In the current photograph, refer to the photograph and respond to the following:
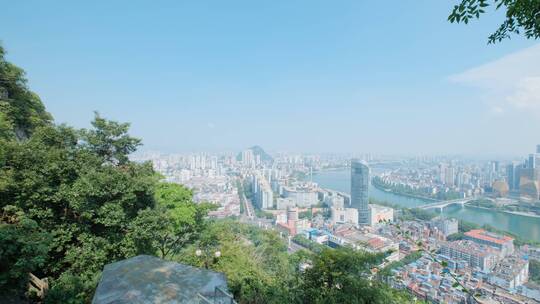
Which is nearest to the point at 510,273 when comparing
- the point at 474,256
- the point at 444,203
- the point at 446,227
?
the point at 474,256

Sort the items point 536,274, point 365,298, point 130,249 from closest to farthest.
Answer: point 365,298 → point 130,249 → point 536,274

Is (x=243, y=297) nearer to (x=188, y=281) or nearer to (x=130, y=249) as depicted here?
(x=188, y=281)

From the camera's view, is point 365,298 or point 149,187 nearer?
point 365,298

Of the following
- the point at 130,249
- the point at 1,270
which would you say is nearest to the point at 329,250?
the point at 130,249

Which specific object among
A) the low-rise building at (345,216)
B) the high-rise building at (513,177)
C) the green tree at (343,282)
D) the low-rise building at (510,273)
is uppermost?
the green tree at (343,282)

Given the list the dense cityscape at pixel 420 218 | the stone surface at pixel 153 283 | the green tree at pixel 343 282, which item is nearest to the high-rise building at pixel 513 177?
the dense cityscape at pixel 420 218

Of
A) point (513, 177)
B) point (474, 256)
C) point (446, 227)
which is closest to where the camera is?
point (474, 256)

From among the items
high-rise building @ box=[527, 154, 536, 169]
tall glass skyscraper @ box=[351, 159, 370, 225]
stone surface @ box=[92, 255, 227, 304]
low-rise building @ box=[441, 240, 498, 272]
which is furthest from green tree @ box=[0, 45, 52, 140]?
high-rise building @ box=[527, 154, 536, 169]

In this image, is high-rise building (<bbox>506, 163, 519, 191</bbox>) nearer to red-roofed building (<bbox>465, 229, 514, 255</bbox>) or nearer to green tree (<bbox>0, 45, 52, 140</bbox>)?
red-roofed building (<bbox>465, 229, 514, 255</bbox>)

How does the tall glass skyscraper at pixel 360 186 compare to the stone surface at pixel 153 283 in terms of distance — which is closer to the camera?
the stone surface at pixel 153 283

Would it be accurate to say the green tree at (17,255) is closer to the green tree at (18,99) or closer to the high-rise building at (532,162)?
the green tree at (18,99)

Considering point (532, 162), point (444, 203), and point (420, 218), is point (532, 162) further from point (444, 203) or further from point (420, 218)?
point (420, 218)
